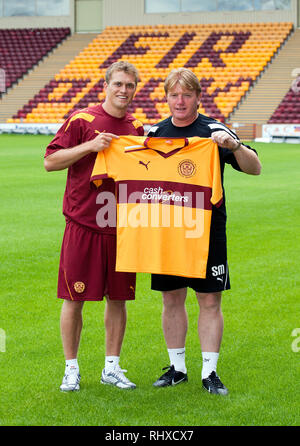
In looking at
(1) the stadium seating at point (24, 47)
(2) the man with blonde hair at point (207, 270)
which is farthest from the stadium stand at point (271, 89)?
(2) the man with blonde hair at point (207, 270)

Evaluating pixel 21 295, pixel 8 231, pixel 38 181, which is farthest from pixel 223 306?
pixel 38 181

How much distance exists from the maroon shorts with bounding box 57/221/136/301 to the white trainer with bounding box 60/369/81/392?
44 cm

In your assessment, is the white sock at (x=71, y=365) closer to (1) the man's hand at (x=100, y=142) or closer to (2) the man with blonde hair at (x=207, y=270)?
(2) the man with blonde hair at (x=207, y=270)

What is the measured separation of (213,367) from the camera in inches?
171

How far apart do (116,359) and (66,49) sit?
115 feet

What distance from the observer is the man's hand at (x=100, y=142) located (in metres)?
4.16

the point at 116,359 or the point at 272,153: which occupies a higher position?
the point at 272,153

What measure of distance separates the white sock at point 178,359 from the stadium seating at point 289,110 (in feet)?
78.6

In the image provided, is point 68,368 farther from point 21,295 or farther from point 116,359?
point 21,295

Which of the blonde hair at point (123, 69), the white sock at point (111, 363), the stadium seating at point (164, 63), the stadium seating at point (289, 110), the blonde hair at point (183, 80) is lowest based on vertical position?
the white sock at point (111, 363)

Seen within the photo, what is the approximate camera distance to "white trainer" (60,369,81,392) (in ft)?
14.1
